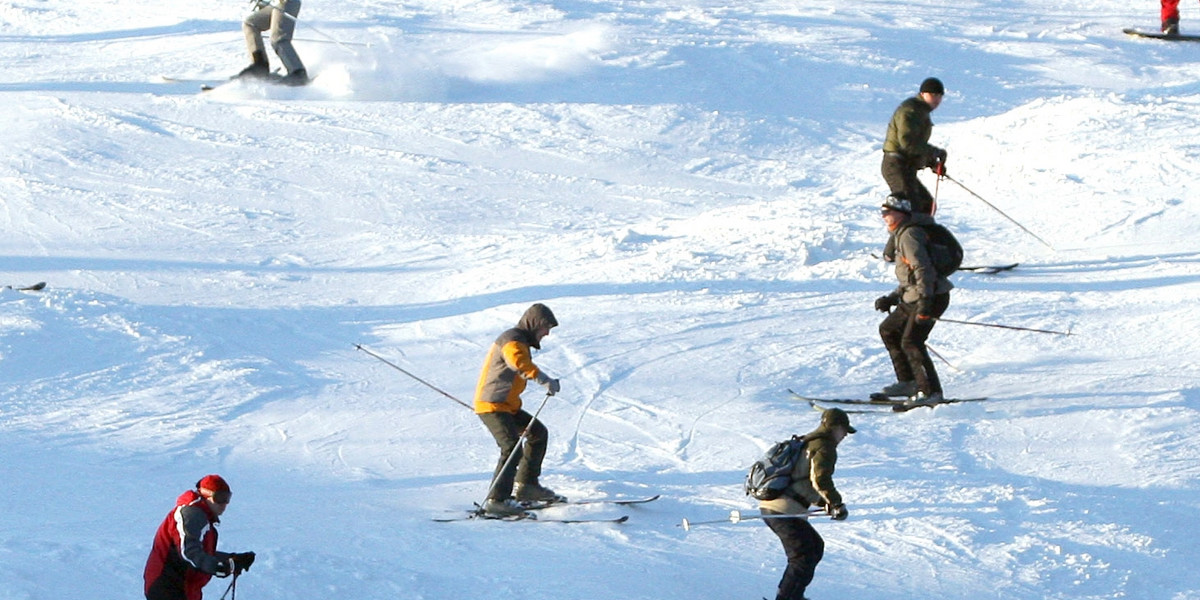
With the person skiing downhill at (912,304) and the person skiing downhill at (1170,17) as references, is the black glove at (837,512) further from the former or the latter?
the person skiing downhill at (1170,17)

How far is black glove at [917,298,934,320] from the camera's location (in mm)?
8812

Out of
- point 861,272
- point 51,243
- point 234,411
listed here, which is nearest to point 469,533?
point 234,411

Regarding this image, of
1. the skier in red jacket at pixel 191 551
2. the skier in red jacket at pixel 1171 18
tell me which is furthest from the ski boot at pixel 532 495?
the skier in red jacket at pixel 1171 18

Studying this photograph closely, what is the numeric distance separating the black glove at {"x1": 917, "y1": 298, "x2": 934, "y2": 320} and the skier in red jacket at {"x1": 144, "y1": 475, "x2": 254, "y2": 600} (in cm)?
470

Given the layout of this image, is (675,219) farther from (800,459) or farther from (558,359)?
(800,459)

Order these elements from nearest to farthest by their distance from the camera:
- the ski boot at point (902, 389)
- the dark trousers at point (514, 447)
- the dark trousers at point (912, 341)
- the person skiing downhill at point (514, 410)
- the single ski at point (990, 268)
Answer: the person skiing downhill at point (514, 410) → the dark trousers at point (514, 447) → the dark trousers at point (912, 341) → the ski boot at point (902, 389) → the single ski at point (990, 268)

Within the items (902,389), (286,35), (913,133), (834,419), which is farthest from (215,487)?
(286,35)

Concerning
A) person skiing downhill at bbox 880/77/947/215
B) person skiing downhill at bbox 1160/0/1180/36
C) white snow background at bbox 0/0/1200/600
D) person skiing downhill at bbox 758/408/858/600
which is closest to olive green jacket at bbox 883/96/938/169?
person skiing downhill at bbox 880/77/947/215

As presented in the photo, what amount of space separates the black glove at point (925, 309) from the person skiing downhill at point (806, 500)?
235cm

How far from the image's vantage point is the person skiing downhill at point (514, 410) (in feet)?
24.8

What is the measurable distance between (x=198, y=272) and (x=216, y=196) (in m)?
2.21

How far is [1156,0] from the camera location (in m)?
23.9

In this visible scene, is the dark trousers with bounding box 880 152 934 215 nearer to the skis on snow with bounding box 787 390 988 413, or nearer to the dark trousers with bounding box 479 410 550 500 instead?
the skis on snow with bounding box 787 390 988 413

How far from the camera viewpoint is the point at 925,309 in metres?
8.83
